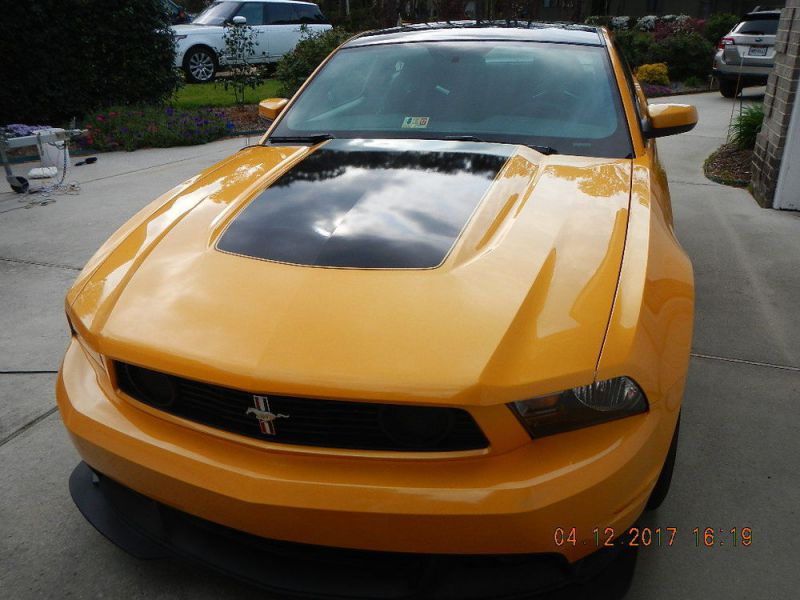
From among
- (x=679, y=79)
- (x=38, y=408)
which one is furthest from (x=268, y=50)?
(x=38, y=408)

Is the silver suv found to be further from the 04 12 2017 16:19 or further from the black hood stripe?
the 04 12 2017 16:19

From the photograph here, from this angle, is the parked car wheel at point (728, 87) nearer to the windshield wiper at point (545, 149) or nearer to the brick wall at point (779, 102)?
the brick wall at point (779, 102)

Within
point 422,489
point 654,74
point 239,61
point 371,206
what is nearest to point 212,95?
point 239,61

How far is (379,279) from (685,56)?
620 inches

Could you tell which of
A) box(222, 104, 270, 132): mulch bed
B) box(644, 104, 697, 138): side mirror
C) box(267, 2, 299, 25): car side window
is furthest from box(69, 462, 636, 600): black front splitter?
box(267, 2, 299, 25): car side window

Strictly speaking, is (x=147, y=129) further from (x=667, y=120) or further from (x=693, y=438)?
(x=693, y=438)

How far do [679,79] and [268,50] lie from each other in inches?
363

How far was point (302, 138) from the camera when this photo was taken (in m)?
2.93

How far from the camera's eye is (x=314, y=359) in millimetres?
1525

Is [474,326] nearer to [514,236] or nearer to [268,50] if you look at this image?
[514,236]

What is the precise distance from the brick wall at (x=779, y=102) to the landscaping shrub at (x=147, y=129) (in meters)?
6.34

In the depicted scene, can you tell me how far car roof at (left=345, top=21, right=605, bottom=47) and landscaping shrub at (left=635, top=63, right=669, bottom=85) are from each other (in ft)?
38.4

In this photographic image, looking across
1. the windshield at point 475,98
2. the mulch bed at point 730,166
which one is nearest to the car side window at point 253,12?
the mulch bed at point 730,166

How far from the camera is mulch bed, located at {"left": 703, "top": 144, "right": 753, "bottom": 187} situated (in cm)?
648
